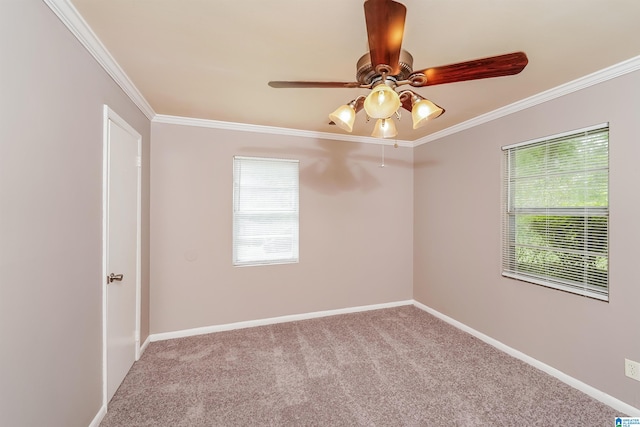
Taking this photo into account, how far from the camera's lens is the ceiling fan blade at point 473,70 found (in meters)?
1.17

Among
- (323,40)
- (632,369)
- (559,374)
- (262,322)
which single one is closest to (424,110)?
(323,40)

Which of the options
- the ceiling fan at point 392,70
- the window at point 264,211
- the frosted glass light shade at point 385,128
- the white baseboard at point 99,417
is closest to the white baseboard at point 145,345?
the white baseboard at point 99,417

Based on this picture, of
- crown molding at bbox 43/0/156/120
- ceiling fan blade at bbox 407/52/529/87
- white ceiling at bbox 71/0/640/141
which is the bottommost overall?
ceiling fan blade at bbox 407/52/529/87

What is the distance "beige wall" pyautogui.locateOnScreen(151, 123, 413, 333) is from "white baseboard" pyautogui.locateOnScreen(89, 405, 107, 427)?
1129 millimetres

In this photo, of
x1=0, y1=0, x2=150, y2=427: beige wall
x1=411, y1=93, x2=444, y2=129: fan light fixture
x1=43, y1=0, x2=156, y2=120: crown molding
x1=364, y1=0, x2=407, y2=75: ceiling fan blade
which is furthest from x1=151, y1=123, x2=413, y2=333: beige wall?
x1=364, y1=0, x2=407, y2=75: ceiling fan blade

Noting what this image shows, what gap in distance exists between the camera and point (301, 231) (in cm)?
347

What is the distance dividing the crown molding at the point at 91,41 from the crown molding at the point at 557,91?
3.29 m

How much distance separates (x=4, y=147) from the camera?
103cm

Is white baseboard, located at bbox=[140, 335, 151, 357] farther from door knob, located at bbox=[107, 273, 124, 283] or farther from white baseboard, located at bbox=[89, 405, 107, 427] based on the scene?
door knob, located at bbox=[107, 273, 124, 283]

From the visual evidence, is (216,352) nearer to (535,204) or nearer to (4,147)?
(4,147)

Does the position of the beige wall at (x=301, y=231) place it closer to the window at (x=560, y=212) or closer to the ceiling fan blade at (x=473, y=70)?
the window at (x=560, y=212)

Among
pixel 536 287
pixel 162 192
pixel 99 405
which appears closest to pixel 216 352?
pixel 99 405

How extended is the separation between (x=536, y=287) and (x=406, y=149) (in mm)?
2349

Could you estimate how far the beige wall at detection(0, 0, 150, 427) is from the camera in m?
1.06
